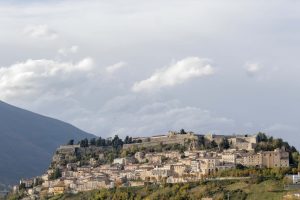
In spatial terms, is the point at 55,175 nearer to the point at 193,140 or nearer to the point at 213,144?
the point at 193,140

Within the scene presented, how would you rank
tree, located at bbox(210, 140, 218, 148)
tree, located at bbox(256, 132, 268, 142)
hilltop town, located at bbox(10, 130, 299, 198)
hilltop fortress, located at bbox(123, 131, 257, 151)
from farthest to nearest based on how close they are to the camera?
1. tree, located at bbox(210, 140, 218, 148)
2. hilltop fortress, located at bbox(123, 131, 257, 151)
3. tree, located at bbox(256, 132, 268, 142)
4. hilltop town, located at bbox(10, 130, 299, 198)

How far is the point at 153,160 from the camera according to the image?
333ft

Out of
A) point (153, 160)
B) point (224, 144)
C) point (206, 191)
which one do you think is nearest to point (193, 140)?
point (224, 144)

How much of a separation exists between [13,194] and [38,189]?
4.96m

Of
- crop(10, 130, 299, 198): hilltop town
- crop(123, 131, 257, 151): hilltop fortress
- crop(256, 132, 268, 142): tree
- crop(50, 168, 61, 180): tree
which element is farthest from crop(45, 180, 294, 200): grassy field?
crop(50, 168, 61, 180): tree

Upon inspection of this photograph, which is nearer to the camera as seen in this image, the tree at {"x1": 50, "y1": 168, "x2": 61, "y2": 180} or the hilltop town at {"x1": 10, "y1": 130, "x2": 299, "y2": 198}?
the hilltop town at {"x1": 10, "y1": 130, "x2": 299, "y2": 198}

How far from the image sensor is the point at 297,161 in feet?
289

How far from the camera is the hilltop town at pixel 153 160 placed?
8962 cm

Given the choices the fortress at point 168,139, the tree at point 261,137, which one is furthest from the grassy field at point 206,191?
the fortress at point 168,139

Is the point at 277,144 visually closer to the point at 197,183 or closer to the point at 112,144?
the point at 197,183

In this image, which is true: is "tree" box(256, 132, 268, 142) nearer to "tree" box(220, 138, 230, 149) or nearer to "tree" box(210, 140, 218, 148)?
"tree" box(220, 138, 230, 149)

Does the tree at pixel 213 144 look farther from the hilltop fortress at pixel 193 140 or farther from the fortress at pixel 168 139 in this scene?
the fortress at pixel 168 139

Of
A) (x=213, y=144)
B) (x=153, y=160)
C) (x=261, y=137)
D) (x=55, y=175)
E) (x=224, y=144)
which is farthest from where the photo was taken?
(x=55, y=175)

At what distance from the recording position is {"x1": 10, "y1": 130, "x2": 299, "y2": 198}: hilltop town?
89625 mm
